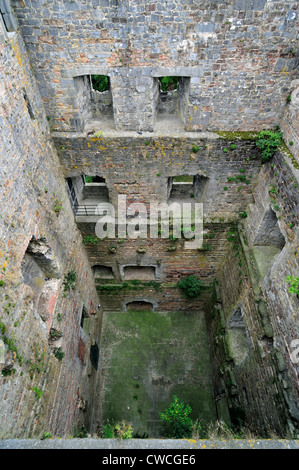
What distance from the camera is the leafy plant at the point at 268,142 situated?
6.91 m

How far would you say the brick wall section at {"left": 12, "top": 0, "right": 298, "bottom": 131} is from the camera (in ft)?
18.4

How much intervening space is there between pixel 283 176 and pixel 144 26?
408cm

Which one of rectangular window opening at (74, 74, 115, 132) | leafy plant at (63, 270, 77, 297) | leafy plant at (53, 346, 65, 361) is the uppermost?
rectangular window opening at (74, 74, 115, 132)

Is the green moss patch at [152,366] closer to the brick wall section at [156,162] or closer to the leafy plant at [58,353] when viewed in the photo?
the leafy plant at [58,353]

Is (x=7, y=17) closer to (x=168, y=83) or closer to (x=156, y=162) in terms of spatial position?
(x=156, y=162)

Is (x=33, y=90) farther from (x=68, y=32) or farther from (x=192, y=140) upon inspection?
(x=192, y=140)

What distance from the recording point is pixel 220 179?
26.2 ft

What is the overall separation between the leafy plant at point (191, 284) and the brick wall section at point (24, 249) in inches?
165

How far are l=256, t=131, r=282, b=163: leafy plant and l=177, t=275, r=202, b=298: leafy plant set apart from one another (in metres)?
4.87

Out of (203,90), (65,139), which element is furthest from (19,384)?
(203,90)

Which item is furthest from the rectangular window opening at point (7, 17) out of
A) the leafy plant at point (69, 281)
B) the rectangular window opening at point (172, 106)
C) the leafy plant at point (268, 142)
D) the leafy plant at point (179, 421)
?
the leafy plant at point (179, 421)

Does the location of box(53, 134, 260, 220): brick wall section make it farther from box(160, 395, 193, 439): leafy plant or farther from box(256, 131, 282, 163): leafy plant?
box(160, 395, 193, 439): leafy plant

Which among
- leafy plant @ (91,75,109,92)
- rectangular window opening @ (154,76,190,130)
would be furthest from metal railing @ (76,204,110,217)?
leafy plant @ (91,75,109,92)

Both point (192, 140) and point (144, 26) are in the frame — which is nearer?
point (144, 26)
